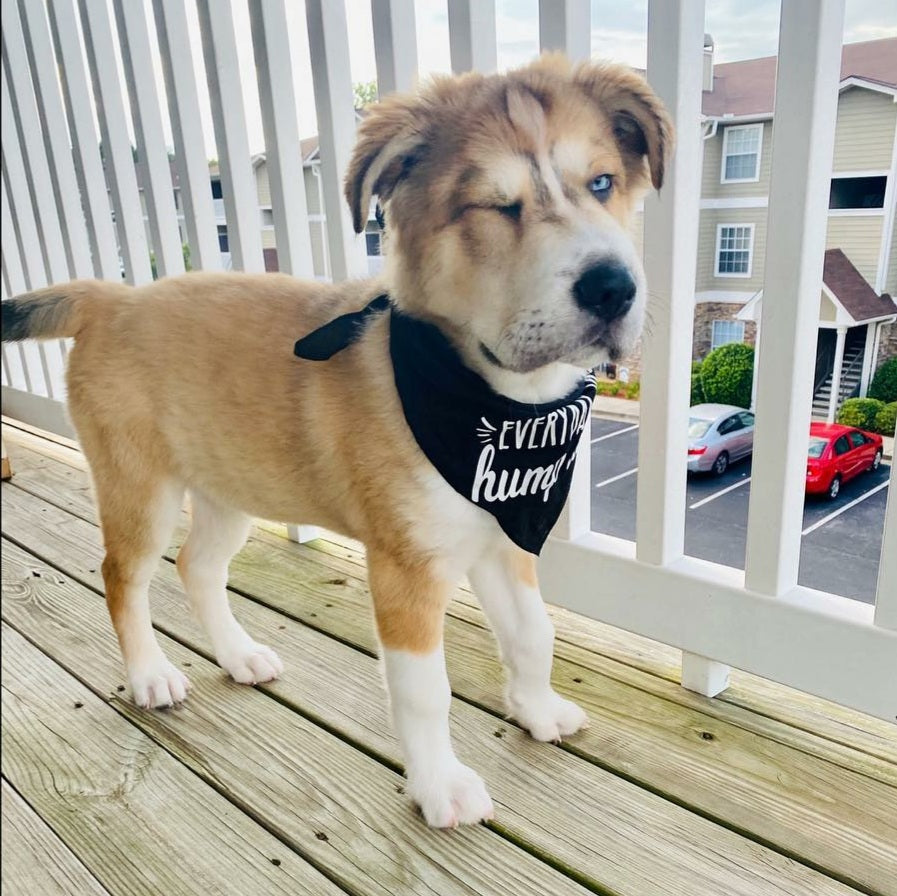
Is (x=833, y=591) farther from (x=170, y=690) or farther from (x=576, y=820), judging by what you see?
(x=170, y=690)

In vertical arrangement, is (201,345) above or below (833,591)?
above

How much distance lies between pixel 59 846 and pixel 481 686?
767mm

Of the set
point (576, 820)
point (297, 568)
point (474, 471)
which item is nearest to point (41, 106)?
point (297, 568)

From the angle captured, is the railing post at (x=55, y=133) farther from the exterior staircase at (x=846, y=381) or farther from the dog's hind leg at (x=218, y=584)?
the exterior staircase at (x=846, y=381)

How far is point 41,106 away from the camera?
2766 millimetres

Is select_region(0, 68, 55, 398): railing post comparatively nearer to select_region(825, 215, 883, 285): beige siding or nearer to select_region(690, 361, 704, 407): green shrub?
select_region(690, 361, 704, 407): green shrub

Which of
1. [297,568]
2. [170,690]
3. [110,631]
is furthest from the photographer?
[297,568]

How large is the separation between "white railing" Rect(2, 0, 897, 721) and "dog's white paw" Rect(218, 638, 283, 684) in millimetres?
598

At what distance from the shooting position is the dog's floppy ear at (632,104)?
1103 mm

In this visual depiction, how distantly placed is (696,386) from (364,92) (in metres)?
1.05

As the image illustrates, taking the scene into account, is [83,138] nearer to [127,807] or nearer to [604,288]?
[127,807]

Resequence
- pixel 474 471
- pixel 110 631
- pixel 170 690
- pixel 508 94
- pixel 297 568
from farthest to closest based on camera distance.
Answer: pixel 297 568 → pixel 110 631 → pixel 170 690 → pixel 474 471 → pixel 508 94

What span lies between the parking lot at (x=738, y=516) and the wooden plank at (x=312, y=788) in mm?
648


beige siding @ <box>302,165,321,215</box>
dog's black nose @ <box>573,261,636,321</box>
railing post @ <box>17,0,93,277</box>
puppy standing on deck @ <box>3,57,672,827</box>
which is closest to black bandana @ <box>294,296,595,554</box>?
puppy standing on deck @ <box>3,57,672,827</box>
